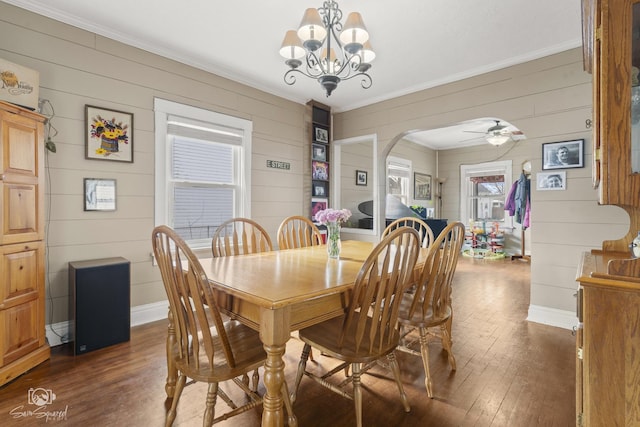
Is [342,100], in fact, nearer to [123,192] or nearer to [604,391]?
[123,192]

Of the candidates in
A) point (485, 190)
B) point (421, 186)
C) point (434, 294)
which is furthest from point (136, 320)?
point (485, 190)

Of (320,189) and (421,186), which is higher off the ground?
(421,186)

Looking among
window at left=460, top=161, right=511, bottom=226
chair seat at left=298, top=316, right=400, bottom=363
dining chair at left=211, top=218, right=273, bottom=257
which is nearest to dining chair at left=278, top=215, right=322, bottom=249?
dining chair at left=211, top=218, right=273, bottom=257

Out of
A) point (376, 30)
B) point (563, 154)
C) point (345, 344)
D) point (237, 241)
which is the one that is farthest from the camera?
point (563, 154)

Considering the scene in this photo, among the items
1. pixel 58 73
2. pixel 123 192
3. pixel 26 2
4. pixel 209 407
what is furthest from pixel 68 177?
pixel 209 407

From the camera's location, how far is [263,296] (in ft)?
4.31

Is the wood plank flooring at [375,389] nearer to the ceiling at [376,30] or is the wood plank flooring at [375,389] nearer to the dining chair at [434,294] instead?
the dining chair at [434,294]

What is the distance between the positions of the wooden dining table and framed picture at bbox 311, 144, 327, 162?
9.21 feet

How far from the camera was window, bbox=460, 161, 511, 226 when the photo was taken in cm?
713

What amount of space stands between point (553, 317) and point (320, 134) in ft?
11.8

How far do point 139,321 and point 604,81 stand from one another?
12.0 feet

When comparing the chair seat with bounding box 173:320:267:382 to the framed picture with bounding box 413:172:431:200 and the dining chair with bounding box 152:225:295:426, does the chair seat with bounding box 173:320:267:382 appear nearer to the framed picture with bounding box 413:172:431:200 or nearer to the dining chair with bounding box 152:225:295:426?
the dining chair with bounding box 152:225:295:426

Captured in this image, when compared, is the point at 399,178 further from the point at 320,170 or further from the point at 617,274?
the point at 617,274

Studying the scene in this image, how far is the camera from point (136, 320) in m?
3.03
